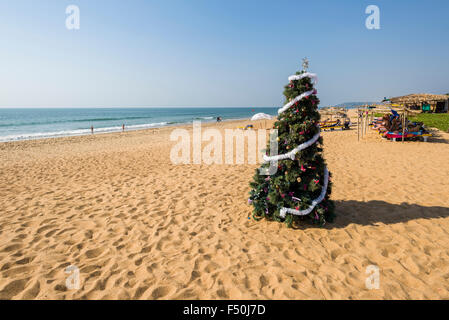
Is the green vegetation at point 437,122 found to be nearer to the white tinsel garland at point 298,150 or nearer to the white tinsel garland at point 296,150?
the white tinsel garland at point 298,150

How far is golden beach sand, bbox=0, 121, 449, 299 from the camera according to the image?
299 centimetres

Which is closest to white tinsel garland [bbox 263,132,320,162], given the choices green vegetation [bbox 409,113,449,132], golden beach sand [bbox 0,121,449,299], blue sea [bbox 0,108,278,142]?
golden beach sand [bbox 0,121,449,299]

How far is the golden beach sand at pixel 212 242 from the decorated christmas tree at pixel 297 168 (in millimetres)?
352

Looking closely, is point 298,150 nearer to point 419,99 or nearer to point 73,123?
point 419,99

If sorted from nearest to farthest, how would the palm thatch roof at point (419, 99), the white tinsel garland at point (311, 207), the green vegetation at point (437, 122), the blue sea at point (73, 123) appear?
the white tinsel garland at point (311, 207) < the green vegetation at point (437, 122) < the palm thatch roof at point (419, 99) < the blue sea at point (73, 123)

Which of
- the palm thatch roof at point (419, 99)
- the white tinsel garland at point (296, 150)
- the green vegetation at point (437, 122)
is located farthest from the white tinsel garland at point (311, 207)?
the palm thatch roof at point (419, 99)

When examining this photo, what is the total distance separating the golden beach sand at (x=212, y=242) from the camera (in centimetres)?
299

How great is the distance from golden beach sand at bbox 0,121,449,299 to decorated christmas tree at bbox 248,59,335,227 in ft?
1.16

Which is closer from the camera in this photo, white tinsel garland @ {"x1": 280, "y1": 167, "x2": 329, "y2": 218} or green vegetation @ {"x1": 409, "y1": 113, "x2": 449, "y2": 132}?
white tinsel garland @ {"x1": 280, "y1": 167, "x2": 329, "y2": 218}

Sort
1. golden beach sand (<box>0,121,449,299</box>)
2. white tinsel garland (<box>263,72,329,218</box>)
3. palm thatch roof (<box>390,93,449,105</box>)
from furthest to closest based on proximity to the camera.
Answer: palm thatch roof (<box>390,93,449,105</box>) < white tinsel garland (<box>263,72,329,218</box>) < golden beach sand (<box>0,121,449,299</box>)

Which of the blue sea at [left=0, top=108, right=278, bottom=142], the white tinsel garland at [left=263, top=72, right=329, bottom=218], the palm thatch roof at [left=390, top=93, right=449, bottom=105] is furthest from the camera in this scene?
the blue sea at [left=0, top=108, right=278, bottom=142]

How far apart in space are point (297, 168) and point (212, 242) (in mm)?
2156

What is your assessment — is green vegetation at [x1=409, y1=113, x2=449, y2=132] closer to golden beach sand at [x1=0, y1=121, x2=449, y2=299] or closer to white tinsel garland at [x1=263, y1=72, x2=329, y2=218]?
golden beach sand at [x1=0, y1=121, x2=449, y2=299]

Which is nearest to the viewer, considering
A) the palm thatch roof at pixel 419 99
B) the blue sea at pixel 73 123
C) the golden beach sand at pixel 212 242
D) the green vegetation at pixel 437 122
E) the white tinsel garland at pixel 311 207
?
the golden beach sand at pixel 212 242
